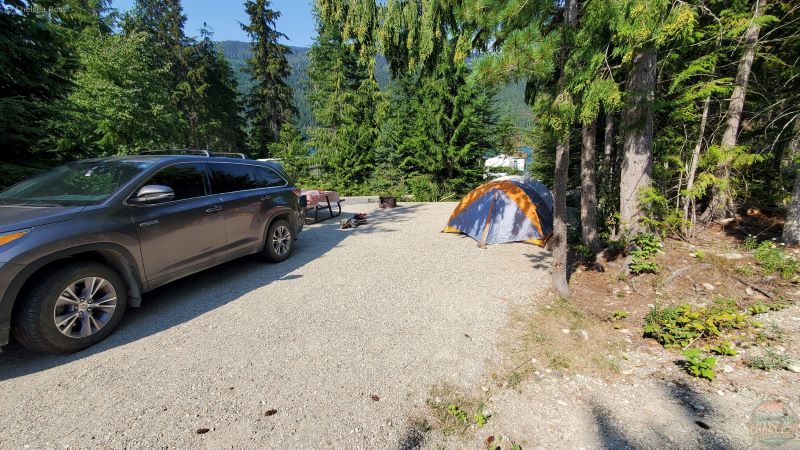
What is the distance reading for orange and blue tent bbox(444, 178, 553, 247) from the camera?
7.26 m

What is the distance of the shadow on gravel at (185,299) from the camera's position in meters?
3.05

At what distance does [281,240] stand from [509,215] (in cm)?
484

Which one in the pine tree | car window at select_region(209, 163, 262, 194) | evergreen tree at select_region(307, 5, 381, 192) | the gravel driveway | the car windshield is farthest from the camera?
the pine tree

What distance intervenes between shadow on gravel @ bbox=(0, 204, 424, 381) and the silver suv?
0.62ft

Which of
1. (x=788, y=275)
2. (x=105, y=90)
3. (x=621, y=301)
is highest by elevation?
(x=105, y=90)

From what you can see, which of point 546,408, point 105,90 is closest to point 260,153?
point 105,90

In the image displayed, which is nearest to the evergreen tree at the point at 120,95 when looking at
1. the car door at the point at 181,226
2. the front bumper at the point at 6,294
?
the car door at the point at 181,226

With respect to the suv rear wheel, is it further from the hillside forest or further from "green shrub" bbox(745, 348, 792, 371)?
"green shrub" bbox(745, 348, 792, 371)

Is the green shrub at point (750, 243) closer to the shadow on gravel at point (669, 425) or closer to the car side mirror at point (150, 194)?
the shadow on gravel at point (669, 425)

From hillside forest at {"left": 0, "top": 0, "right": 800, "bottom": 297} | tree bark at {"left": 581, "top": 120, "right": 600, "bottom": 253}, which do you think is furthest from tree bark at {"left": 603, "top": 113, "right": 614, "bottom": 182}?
tree bark at {"left": 581, "top": 120, "right": 600, "bottom": 253}

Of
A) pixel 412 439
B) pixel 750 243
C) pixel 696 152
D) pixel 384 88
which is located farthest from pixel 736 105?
pixel 384 88

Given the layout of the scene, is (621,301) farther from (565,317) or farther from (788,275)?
(788,275)

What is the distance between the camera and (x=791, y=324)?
345cm

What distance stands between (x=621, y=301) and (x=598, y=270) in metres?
1.13
